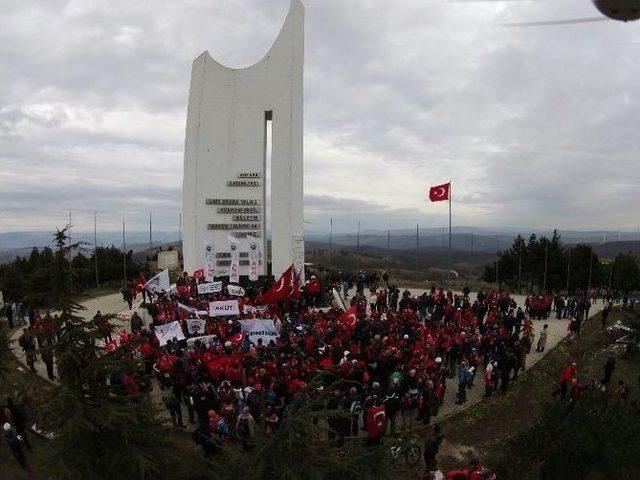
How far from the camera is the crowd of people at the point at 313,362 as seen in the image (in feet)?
34.2

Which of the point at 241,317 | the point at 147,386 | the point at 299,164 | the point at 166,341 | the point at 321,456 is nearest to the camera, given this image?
the point at 321,456

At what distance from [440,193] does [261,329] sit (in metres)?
14.3

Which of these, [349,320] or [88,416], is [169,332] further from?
[88,416]

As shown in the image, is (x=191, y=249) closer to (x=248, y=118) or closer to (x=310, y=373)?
(x=248, y=118)

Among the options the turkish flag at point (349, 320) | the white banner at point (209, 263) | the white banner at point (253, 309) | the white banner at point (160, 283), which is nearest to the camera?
the turkish flag at point (349, 320)

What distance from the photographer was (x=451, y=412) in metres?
13.8

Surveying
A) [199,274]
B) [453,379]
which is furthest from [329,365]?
[199,274]

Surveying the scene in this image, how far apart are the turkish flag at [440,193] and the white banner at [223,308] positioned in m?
13.1

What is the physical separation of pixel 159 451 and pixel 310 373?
494 centimetres

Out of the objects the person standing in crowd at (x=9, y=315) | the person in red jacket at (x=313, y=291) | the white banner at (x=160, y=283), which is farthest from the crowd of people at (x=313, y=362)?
the person standing in crowd at (x=9, y=315)

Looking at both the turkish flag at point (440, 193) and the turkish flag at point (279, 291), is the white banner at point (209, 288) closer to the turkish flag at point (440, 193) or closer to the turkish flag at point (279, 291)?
the turkish flag at point (279, 291)

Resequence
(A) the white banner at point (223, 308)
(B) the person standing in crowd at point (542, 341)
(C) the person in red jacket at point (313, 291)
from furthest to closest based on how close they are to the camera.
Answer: (C) the person in red jacket at point (313, 291), (B) the person standing in crowd at point (542, 341), (A) the white banner at point (223, 308)

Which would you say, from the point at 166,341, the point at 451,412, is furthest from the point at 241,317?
the point at 451,412

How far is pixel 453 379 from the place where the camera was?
16.1 meters
